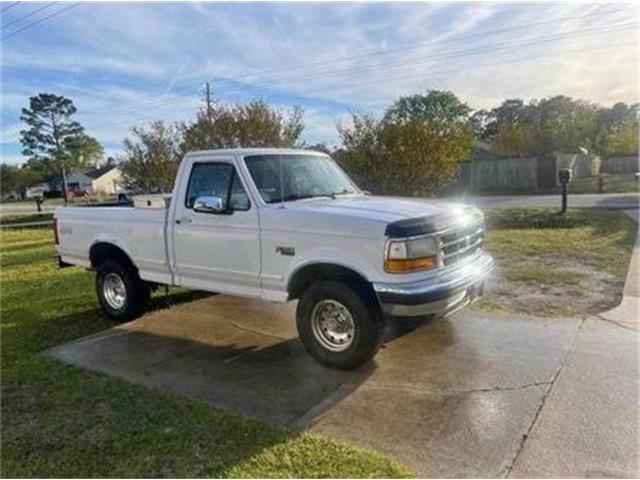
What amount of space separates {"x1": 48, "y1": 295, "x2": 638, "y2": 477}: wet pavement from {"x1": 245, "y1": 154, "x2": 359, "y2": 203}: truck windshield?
156cm

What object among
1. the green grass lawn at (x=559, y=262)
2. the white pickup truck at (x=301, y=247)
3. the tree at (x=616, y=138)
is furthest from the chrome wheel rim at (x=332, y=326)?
the tree at (x=616, y=138)

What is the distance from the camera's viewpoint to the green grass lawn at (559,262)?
21.5 ft

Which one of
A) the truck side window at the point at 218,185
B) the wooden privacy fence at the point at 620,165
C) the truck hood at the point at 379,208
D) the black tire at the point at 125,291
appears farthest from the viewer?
the wooden privacy fence at the point at 620,165

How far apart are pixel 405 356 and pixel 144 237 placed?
3.32 m

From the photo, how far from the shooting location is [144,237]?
6.25 meters

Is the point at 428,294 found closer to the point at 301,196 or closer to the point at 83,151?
the point at 301,196

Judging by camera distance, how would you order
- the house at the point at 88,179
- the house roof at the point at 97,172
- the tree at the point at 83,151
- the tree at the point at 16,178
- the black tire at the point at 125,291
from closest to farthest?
the black tire at the point at 125,291
the tree at the point at 16,178
the tree at the point at 83,151
the house at the point at 88,179
the house roof at the point at 97,172

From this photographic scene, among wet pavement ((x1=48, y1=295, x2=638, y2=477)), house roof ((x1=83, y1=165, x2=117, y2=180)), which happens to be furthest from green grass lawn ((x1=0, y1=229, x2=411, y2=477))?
house roof ((x1=83, y1=165, x2=117, y2=180))

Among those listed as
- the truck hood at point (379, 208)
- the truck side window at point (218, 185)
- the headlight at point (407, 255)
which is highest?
the truck side window at point (218, 185)

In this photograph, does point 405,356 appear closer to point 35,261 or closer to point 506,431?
point 506,431

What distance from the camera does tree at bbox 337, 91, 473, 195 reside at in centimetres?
1446

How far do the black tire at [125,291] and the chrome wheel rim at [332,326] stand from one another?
2.80 m

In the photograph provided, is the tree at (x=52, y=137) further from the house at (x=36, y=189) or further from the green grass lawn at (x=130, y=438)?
the green grass lawn at (x=130, y=438)

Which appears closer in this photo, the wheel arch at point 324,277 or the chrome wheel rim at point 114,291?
the wheel arch at point 324,277
